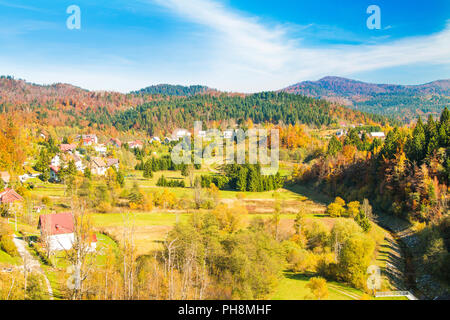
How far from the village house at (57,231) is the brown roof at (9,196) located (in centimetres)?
1131

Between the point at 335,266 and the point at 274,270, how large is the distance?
6.07m

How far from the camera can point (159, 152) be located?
83.6 meters

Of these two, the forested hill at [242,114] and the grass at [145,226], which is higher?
the forested hill at [242,114]

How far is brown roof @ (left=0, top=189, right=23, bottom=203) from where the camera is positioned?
33062 mm

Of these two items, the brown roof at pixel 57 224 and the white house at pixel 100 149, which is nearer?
the brown roof at pixel 57 224

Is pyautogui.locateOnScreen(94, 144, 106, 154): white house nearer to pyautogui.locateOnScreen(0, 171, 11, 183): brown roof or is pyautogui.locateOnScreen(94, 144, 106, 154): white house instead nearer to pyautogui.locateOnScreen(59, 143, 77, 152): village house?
pyautogui.locateOnScreen(59, 143, 77, 152): village house

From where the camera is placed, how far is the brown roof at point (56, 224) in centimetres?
2427

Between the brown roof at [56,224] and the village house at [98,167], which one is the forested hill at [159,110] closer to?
the village house at [98,167]

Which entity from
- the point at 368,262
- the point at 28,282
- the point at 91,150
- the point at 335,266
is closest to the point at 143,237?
the point at 28,282

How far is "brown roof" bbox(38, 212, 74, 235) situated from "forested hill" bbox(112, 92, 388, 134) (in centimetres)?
9069

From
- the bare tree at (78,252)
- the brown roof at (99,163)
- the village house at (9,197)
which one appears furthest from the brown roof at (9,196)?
the bare tree at (78,252)

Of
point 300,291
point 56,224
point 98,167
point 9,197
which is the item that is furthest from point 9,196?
point 300,291
